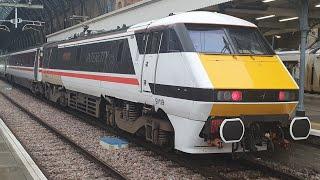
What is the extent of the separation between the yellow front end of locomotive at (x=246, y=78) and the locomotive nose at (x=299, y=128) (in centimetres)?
24

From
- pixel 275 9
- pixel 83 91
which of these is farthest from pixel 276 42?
pixel 83 91

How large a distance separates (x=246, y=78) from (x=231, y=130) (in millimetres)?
1007

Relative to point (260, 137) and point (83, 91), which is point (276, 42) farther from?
point (260, 137)

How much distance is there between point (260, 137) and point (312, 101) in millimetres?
15110

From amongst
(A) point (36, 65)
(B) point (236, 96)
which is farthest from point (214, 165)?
(A) point (36, 65)

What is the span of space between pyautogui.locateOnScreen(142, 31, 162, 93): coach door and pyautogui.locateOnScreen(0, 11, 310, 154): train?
0.02 metres

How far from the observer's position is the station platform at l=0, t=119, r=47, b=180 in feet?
26.1

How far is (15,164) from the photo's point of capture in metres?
8.82

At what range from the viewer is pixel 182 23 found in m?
9.37

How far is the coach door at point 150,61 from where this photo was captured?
994 centimetres

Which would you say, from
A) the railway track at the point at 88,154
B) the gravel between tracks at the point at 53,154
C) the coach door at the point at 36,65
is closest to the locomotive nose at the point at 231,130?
the railway track at the point at 88,154

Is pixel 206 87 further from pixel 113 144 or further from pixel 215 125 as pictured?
pixel 113 144

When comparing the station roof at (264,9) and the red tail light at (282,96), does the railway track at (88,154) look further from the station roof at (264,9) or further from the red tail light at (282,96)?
the station roof at (264,9)

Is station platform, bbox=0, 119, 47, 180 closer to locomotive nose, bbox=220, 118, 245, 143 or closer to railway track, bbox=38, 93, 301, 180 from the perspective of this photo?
railway track, bbox=38, 93, 301, 180
